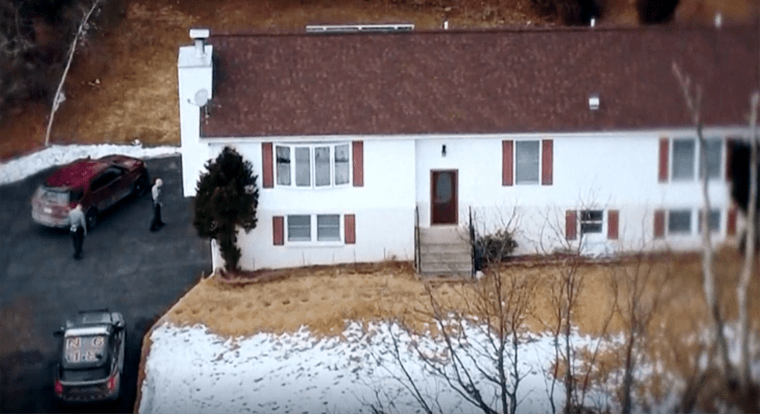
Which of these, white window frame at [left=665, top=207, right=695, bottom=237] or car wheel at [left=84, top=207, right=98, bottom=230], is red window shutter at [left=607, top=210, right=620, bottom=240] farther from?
car wheel at [left=84, top=207, right=98, bottom=230]

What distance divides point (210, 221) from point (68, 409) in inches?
171

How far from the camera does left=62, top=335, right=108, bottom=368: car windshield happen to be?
49.0ft

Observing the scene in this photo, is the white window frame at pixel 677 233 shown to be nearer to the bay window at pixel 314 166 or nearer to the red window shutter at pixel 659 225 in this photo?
the red window shutter at pixel 659 225

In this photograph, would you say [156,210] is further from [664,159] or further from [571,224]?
[664,159]

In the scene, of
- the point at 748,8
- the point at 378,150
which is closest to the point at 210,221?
the point at 378,150

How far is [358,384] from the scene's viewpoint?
602 inches

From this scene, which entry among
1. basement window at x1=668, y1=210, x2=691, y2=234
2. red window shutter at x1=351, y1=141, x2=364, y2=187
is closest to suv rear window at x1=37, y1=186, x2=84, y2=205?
red window shutter at x1=351, y1=141, x2=364, y2=187

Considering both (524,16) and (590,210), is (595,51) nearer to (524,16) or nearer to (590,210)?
(590,210)

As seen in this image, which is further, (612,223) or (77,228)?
(77,228)

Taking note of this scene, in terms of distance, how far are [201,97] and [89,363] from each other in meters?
5.23

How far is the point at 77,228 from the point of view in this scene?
19453 mm

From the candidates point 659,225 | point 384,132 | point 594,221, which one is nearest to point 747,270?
point 659,225

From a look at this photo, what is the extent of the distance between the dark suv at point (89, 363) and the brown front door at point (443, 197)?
5439 millimetres

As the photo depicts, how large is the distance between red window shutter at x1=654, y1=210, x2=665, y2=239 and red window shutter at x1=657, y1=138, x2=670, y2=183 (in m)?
0.31
